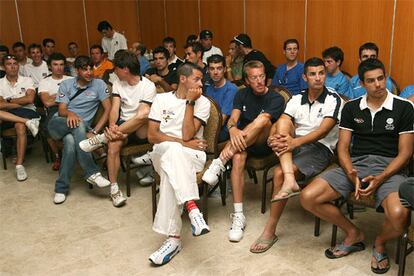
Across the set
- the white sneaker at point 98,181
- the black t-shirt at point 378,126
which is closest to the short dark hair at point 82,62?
the white sneaker at point 98,181

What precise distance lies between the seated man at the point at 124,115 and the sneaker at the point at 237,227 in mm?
1077

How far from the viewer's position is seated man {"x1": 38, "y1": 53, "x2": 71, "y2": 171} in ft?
14.5

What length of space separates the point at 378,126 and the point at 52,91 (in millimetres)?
3397

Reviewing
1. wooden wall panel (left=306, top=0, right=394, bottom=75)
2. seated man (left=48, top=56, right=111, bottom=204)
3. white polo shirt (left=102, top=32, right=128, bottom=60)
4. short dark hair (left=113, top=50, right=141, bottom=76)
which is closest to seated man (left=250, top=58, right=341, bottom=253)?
short dark hair (left=113, top=50, right=141, bottom=76)

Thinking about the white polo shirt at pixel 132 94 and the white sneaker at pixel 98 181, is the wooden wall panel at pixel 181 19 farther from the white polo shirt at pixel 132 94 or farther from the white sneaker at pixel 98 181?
the white sneaker at pixel 98 181

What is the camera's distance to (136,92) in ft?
12.7

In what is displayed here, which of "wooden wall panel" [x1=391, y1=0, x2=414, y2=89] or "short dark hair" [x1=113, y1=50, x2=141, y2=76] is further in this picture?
"wooden wall panel" [x1=391, y1=0, x2=414, y2=89]

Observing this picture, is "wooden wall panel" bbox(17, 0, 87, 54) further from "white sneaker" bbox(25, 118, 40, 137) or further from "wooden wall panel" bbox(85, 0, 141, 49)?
"white sneaker" bbox(25, 118, 40, 137)

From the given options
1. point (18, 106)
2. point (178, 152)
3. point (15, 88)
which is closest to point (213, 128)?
point (178, 152)

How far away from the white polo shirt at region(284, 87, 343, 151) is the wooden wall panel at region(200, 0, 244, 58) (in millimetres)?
3480

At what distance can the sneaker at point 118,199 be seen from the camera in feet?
12.0

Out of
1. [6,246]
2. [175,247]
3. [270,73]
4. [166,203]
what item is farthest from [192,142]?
[270,73]

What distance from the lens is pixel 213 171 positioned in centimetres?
306

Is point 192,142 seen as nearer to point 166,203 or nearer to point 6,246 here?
point 166,203
